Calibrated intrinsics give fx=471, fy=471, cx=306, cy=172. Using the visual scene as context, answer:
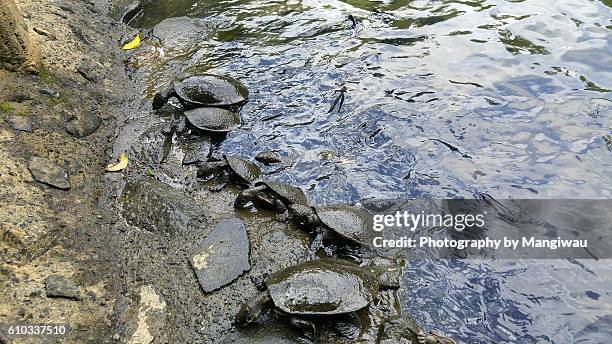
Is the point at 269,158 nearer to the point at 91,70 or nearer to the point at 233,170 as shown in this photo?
the point at 233,170

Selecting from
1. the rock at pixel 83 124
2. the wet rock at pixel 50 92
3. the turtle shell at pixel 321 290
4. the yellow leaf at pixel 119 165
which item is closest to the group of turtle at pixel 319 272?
the turtle shell at pixel 321 290

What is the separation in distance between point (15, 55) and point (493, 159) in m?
5.75

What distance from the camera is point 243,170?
520 centimetres

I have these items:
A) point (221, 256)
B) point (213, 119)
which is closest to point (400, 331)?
point (221, 256)

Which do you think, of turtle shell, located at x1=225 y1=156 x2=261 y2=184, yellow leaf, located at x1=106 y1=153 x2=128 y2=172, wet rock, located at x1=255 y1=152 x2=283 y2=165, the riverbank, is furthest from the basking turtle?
yellow leaf, located at x1=106 y1=153 x2=128 y2=172

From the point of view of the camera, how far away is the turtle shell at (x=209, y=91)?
620 cm

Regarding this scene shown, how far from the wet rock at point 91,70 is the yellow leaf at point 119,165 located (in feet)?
6.06

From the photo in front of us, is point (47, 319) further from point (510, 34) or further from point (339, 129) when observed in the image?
point (510, 34)

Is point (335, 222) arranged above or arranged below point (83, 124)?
below

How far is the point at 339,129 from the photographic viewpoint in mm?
5828

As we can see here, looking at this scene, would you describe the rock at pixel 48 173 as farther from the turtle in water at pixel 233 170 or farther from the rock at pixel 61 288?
the turtle in water at pixel 233 170

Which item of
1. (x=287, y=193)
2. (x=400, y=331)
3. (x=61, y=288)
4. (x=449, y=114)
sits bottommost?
(x=400, y=331)

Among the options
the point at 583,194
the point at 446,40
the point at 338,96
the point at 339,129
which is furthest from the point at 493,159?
the point at 446,40

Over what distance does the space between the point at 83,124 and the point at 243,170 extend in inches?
87.0
